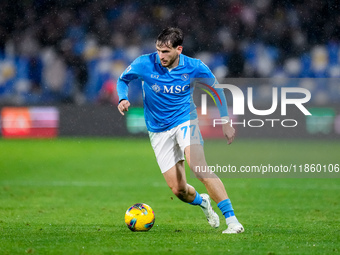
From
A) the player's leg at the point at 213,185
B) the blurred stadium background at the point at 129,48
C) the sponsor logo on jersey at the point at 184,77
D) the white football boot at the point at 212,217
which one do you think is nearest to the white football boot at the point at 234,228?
the player's leg at the point at 213,185

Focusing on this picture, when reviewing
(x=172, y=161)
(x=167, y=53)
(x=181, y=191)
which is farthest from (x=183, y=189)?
(x=167, y=53)

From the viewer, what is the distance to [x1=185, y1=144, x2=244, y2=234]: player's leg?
6.62 m

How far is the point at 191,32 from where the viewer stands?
21.1 m

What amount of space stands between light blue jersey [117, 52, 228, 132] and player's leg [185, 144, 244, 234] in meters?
0.50

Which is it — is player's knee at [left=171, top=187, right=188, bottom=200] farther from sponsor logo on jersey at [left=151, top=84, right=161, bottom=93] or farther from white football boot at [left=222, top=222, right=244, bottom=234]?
sponsor logo on jersey at [left=151, top=84, right=161, bottom=93]

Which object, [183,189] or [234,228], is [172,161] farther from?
[234,228]

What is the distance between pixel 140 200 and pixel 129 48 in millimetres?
10721

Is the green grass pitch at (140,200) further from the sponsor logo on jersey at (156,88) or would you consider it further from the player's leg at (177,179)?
the sponsor logo on jersey at (156,88)

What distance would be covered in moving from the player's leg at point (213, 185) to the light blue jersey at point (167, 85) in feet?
1.65

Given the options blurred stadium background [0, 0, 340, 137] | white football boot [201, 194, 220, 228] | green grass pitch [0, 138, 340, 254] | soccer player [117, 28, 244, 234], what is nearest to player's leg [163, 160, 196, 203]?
soccer player [117, 28, 244, 234]

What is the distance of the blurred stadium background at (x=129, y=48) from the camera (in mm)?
18828

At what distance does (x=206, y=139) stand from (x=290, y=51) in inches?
164

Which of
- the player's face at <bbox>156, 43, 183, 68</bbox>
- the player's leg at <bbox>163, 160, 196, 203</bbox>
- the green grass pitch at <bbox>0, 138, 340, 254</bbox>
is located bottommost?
the green grass pitch at <bbox>0, 138, 340, 254</bbox>

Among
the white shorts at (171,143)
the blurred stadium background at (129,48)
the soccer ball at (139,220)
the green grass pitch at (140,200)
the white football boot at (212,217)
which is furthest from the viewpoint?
the blurred stadium background at (129,48)
